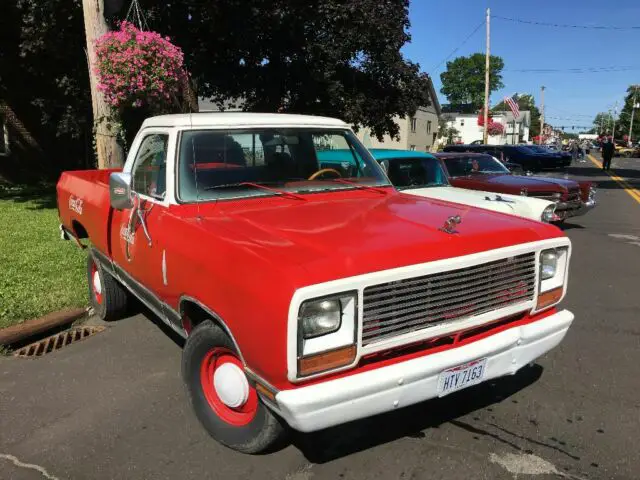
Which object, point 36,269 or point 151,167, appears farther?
point 36,269

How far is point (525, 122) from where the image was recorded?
346 feet

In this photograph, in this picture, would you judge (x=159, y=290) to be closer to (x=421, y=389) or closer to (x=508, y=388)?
(x=421, y=389)

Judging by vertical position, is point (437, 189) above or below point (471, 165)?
below

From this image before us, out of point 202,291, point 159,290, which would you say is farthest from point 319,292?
point 159,290

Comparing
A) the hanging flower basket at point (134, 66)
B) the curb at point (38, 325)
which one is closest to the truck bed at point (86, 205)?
the curb at point (38, 325)

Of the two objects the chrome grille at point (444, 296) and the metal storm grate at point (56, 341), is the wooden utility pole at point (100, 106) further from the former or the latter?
A: the chrome grille at point (444, 296)

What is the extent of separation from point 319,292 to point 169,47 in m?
5.70

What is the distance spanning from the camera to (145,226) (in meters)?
3.65

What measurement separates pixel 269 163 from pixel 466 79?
107m

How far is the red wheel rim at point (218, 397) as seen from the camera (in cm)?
290

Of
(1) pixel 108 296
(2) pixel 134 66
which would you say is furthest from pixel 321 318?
(2) pixel 134 66

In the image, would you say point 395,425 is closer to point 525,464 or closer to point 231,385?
point 525,464

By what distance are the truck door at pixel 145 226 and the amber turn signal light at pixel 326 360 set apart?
1398mm

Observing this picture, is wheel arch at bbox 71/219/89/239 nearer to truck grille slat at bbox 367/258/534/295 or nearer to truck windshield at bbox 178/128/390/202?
truck windshield at bbox 178/128/390/202
